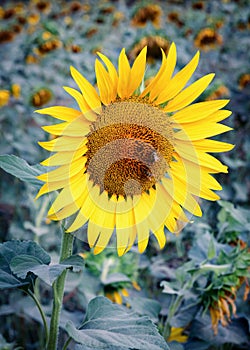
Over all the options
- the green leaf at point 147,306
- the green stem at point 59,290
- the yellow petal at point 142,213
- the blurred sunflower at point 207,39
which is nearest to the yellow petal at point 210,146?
the yellow petal at point 142,213

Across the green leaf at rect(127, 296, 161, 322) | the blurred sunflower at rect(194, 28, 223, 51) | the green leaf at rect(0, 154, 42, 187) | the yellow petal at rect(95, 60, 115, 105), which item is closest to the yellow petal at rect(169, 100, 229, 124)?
the yellow petal at rect(95, 60, 115, 105)

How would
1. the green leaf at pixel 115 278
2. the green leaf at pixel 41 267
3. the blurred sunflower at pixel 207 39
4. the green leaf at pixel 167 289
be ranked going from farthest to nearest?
1. the blurred sunflower at pixel 207 39
2. the green leaf at pixel 115 278
3. the green leaf at pixel 167 289
4. the green leaf at pixel 41 267

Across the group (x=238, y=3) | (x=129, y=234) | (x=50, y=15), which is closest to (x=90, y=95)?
(x=129, y=234)

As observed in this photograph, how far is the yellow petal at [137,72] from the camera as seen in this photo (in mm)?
654

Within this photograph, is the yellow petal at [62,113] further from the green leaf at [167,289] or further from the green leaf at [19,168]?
the green leaf at [167,289]

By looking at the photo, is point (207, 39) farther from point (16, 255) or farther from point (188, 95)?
point (16, 255)

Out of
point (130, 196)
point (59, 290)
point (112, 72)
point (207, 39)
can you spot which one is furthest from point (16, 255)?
point (207, 39)

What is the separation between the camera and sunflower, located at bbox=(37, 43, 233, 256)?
0.66 meters

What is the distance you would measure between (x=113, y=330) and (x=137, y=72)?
37 centimetres

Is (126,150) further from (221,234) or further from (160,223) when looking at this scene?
(221,234)

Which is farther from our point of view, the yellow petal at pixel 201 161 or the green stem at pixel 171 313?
the green stem at pixel 171 313

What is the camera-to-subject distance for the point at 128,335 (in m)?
0.66

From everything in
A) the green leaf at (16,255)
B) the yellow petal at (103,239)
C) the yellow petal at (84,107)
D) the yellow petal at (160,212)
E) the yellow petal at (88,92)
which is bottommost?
the green leaf at (16,255)

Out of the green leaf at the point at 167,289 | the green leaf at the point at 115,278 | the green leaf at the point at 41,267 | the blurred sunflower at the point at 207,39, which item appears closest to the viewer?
the green leaf at the point at 41,267
